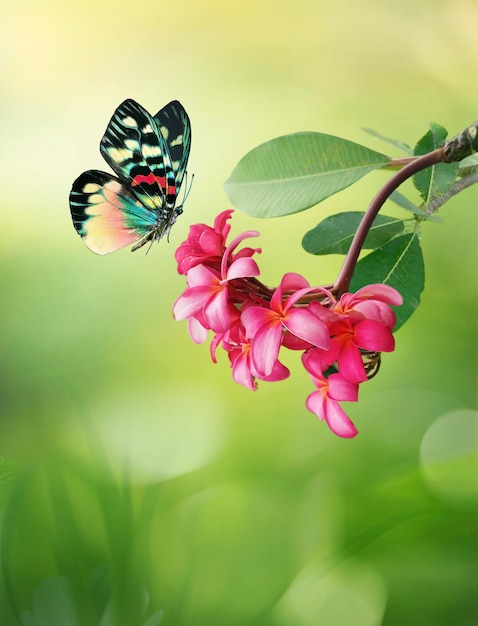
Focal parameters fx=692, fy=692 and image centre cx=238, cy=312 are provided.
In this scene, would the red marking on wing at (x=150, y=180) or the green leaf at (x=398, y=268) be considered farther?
the red marking on wing at (x=150, y=180)

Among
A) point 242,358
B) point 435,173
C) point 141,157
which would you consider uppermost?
point 141,157

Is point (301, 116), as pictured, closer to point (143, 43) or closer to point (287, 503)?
point (143, 43)

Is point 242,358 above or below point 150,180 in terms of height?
below

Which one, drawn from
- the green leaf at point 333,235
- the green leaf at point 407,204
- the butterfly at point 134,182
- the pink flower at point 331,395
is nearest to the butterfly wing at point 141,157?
the butterfly at point 134,182

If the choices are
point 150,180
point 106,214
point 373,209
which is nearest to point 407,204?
point 373,209

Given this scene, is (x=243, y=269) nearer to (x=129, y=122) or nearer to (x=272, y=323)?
(x=272, y=323)

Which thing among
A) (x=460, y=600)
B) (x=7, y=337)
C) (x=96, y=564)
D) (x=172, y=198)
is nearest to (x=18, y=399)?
(x=7, y=337)

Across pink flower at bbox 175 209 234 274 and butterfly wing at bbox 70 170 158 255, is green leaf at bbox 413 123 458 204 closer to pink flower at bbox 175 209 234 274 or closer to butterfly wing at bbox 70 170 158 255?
pink flower at bbox 175 209 234 274

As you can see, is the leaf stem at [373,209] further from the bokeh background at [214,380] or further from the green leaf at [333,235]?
the bokeh background at [214,380]
